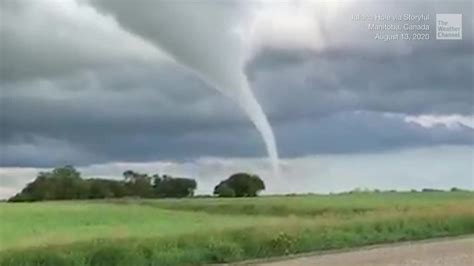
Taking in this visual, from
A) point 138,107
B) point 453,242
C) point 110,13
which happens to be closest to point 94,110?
point 138,107

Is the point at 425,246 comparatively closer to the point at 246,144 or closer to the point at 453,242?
the point at 453,242

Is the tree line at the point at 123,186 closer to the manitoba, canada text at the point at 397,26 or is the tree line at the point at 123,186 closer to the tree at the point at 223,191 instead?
the tree at the point at 223,191

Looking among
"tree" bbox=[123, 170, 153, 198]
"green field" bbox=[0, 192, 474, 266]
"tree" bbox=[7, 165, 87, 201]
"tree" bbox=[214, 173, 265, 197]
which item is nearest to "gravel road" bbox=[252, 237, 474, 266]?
"green field" bbox=[0, 192, 474, 266]

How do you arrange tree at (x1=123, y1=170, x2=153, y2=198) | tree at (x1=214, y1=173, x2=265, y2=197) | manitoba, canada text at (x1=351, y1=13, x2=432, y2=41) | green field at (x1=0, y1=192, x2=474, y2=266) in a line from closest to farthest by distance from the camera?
green field at (x1=0, y1=192, x2=474, y2=266), tree at (x1=123, y1=170, x2=153, y2=198), tree at (x1=214, y1=173, x2=265, y2=197), manitoba, canada text at (x1=351, y1=13, x2=432, y2=41)

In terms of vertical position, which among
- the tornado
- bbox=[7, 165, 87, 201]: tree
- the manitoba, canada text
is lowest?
bbox=[7, 165, 87, 201]: tree

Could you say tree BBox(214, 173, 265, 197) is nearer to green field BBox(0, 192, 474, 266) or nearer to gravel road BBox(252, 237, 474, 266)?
green field BBox(0, 192, 474, 266)
